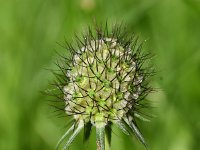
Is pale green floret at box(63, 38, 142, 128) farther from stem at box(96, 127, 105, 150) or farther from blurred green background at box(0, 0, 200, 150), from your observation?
blurred green background at box(0, 0, 200, 150)

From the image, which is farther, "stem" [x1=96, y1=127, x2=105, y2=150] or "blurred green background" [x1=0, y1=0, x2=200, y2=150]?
"blurred green background" [x1=0, y1=0, x2=200, y2=150]

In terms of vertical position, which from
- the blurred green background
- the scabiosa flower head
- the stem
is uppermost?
the blurred green background

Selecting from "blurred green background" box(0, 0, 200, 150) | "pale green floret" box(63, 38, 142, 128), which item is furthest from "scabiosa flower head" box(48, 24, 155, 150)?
"blurred green background" box(0, 0, 200, 150)

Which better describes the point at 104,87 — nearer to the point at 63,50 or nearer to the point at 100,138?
the point at 100,138

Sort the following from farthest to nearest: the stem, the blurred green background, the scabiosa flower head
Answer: the blurred green background < the scabiosa flower head < the stem

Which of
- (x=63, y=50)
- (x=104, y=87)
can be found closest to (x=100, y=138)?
(x=104, y=87)

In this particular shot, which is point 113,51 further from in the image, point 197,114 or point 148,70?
point 197,114

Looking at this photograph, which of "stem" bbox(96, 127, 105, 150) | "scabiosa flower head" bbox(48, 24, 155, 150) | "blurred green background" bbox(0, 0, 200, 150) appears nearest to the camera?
"stem" bbox(96, 127, 105, 150)
